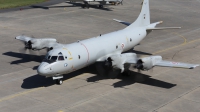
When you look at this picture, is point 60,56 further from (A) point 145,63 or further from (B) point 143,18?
(B) point 143,18

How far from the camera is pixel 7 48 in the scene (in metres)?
38.9

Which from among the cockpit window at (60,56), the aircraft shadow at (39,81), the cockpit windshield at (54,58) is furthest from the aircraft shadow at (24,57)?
the cockpit window at (60,56)

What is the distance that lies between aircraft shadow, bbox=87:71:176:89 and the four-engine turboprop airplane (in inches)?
42.6

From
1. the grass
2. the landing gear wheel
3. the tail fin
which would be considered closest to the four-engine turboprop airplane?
the landing gear wheel

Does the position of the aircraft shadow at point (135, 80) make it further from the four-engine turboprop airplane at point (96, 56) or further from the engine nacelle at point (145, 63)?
the engine nacelle at point (145, 63)

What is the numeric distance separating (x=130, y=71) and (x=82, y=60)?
16.9 ft

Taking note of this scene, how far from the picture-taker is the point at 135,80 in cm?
2870

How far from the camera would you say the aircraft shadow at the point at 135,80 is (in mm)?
27578

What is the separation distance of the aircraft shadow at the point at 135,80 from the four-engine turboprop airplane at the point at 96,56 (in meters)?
1.08

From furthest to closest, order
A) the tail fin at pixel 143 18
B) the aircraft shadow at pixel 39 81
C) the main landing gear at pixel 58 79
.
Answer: the tail fin at pixel 143 18 < the aircraft shadow at pixel 39 81 < the main landing gear at pixel 58 79

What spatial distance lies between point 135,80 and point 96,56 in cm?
421

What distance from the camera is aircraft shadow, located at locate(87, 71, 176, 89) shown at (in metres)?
27.6

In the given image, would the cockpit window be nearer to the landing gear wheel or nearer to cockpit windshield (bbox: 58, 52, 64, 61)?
cockpit windshield (bbox: 58, 52, 64, 61)

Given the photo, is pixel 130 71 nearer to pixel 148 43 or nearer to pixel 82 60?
pixel 82 60
